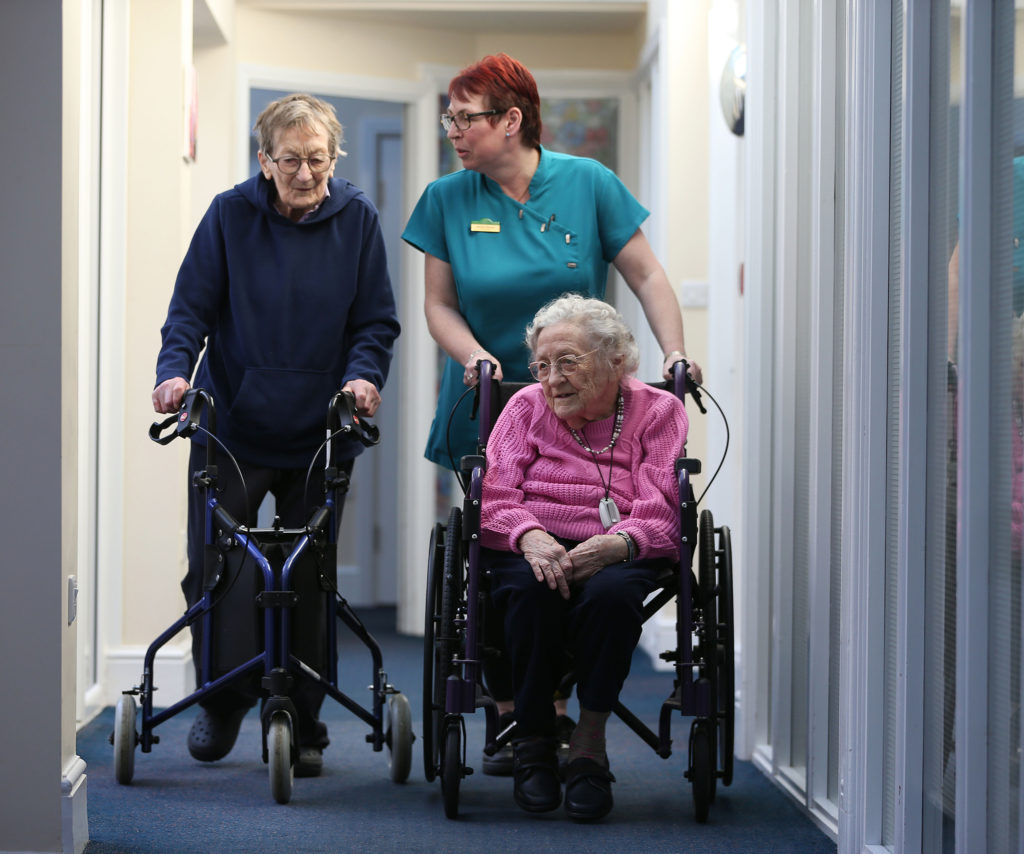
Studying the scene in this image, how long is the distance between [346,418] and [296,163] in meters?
0.53

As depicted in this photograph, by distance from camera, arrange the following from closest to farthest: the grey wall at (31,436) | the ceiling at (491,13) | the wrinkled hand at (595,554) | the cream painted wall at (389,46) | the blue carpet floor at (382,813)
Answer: the grey wall at (31,436), the blue carpet floor at (382,813), the wrinkled hand at (595,554), the ceiling at (491,13), the cream painted wall at (389,46)

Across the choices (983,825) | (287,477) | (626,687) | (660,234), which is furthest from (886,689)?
(660,234)

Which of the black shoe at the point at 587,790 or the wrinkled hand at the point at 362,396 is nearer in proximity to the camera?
the black shoe at the point at 587,790

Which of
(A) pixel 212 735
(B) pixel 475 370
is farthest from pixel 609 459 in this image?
(A) pixel 212 735

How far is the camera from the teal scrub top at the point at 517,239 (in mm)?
2881

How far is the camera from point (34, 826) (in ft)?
7.32

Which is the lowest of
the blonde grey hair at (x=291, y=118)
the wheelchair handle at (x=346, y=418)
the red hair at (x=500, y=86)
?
the wheelchair handle at (x=346, y=418)

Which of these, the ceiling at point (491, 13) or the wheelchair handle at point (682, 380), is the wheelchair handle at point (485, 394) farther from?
the ceiling at point (491, 13)

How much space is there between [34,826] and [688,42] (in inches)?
126

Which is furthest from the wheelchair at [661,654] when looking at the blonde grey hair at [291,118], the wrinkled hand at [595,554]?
the blonde grey hair at [291,118]

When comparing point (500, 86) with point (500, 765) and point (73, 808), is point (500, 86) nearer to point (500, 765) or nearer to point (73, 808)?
point (500, 765)

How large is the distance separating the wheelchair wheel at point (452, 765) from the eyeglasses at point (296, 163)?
113 centimetres

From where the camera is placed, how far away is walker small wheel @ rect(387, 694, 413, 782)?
2830 millimetres

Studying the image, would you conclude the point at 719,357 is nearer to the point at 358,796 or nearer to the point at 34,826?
the point at 358,796
